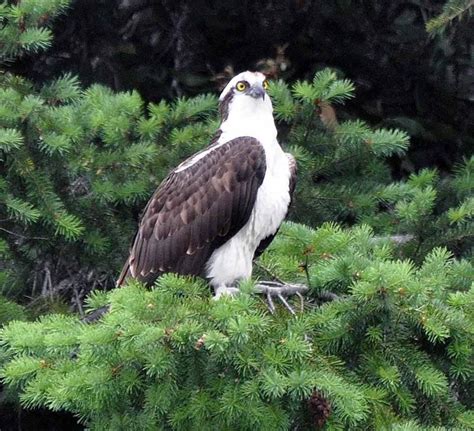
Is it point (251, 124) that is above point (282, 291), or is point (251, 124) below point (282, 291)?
above

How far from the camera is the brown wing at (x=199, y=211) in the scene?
218 inches

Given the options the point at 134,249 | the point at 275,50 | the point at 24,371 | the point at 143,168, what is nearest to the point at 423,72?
the point at 275,50

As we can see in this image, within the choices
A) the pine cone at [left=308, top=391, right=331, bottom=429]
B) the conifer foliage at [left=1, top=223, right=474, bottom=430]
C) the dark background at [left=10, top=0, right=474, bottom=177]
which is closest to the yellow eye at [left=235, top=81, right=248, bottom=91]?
the dark background at [left=10, top=0, right=474, bottom=177]

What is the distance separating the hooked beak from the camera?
19.8ft

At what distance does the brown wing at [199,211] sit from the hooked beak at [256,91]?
40cm

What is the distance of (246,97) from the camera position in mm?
6051

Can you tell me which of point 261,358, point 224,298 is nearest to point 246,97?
point 224,298

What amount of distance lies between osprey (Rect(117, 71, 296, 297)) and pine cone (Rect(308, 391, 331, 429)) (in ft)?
4.31

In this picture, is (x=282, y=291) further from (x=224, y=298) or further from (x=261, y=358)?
(x=261, y=358)

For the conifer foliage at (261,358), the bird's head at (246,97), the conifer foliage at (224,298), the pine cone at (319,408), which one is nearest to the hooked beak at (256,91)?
the bird's head at (246,97)

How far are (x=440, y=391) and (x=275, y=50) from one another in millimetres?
3709

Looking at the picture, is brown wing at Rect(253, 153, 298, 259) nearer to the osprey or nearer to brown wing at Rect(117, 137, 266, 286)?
the osprey

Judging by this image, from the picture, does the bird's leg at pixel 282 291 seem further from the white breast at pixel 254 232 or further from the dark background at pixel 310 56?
the dark background at pixel 310 56

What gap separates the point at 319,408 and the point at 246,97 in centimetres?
225
